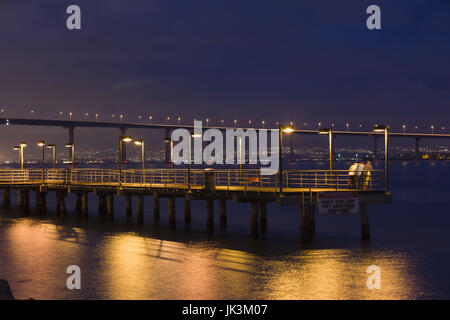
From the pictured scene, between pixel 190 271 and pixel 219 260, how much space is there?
2.79 metres

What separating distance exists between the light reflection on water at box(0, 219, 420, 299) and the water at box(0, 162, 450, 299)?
34 millimetres

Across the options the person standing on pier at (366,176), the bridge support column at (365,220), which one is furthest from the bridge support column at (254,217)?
the person standing on pier at (366,176)

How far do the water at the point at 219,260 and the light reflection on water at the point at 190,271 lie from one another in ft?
0.11

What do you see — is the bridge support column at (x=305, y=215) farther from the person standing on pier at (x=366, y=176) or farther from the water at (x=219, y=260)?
the person standing on pier at (x=366, y=176)

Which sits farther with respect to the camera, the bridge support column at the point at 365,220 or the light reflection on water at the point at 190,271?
the bridge support column at the point at 365,220

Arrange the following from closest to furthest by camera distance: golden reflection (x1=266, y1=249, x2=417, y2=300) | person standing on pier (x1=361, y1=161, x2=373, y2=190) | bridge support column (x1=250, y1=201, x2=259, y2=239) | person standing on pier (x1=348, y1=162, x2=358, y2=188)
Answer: golden reflection (x1=266, y1=249, x2=417, y2=300)
person standing on pier (x1=361, y1=161, x2=373, y2=190)
person standing on pier (x1=348, y1=162, x2=358, y2=188)
bridge support column (x1=250, y1=201, x2=259, y2=239)

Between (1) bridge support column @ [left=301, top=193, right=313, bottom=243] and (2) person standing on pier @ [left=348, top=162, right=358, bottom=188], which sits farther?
(2) person standing on pier @ [left=348, top=162, right=358, bottom=188]

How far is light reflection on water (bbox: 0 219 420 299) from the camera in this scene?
17.6m

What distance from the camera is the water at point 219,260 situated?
58.7ft

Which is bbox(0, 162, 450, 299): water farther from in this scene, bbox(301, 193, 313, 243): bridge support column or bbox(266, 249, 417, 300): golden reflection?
bbox(301, 193, 313, 243): bridge support column

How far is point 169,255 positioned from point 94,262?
338cm

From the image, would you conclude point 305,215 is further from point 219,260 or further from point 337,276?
point 337,276

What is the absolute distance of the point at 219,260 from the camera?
76.4 ft

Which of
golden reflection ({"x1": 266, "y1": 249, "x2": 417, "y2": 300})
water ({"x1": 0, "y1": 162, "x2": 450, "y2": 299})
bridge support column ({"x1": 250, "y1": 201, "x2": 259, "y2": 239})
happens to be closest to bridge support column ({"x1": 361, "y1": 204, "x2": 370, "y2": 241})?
water ({"x1": 0, "y1": 162, "x2": 450, "y2": 299})
